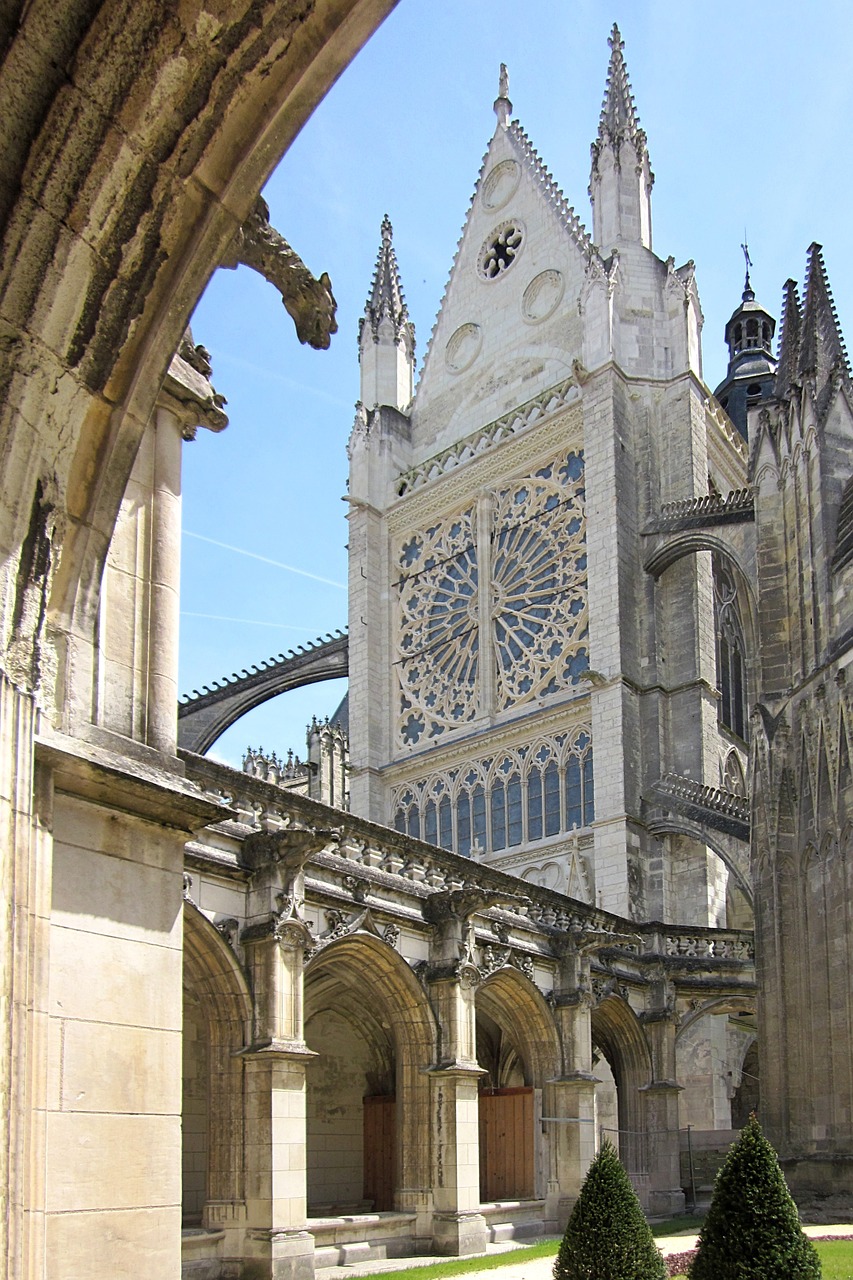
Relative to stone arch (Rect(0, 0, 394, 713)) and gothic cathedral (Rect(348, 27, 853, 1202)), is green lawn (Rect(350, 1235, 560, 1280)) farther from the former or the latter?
stone arch (Rect(0, 0, 394, 713))

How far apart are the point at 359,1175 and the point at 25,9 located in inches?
649

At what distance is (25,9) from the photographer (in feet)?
12.3

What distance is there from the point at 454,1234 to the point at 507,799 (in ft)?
47.1

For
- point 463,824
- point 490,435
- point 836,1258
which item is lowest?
point 836,1258

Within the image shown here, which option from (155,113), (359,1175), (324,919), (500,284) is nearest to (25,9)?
(155,113)

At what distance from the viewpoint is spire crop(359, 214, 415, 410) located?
36.1 m

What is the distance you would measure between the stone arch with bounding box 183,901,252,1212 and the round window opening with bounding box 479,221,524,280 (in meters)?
24.6

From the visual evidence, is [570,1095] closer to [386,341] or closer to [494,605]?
[494,605]

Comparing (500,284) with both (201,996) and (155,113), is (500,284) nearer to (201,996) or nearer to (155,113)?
(201,996)

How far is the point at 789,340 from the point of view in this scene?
2311 centimetres

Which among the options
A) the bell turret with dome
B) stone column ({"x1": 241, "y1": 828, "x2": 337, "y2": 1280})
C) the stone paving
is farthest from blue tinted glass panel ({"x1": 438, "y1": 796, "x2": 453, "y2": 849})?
the bell turret with dome

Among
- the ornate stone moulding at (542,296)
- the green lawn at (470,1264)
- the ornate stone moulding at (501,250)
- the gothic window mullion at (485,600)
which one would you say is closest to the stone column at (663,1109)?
the green lawn at (470,1264)

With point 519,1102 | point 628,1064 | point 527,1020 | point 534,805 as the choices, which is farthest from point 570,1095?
point 534,805

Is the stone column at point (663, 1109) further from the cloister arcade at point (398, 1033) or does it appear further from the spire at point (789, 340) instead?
the spire at point (789, 340)
